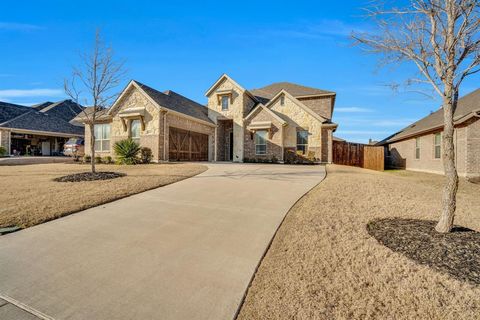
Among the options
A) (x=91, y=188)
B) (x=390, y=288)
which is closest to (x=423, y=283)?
(x=390, y=288)

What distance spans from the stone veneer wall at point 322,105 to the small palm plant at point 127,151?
16413 mm

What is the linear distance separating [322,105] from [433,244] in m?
20.4

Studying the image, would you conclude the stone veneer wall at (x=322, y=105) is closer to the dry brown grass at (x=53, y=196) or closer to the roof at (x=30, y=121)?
the dry brown grass at (x=53, y=196)

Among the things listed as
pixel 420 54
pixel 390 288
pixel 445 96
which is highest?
pixel 420 54

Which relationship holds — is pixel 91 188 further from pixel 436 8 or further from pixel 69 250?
pixel 436 8

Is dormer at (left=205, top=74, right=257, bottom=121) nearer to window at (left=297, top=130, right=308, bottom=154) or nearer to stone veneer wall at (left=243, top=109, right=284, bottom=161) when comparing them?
stone veneer wall at (left=243, top=109, right=284, bottom=161)

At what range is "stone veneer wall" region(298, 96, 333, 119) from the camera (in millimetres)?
22047

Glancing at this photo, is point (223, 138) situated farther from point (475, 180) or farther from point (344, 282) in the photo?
point (344, 282)

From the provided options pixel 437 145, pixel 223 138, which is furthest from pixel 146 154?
pixel 437 145

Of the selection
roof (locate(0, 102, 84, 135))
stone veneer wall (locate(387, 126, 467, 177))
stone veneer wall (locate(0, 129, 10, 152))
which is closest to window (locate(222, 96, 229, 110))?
stone veneer wall (locate(387, 126, 467, 177))

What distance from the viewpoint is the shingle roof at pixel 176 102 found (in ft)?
55.4

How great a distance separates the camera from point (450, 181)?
4168 millimetres

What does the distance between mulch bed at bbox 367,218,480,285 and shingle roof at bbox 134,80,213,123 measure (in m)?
15.4

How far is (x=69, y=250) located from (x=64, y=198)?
3.35 metres
